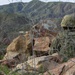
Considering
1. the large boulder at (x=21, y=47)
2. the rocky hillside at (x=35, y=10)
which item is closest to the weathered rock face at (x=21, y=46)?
the large boulder at (x=21, y=47)

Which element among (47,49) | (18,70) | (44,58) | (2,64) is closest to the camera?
(18,70)

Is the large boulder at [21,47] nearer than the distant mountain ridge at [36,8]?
No

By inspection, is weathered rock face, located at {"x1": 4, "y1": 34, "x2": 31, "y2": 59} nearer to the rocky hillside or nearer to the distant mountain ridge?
the rocky hillside

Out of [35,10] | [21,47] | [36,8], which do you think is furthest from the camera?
[21,47]

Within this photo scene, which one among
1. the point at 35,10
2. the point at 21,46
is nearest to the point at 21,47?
the point at 21,46

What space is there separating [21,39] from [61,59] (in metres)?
4.74

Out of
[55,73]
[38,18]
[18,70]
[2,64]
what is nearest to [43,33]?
[2,64]

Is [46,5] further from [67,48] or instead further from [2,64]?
[2,64]

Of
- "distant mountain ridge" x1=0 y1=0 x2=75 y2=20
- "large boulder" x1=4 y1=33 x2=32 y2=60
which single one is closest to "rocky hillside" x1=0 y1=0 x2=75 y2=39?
"distant mountain ridge" x1=0 y1=0 x2=75 y2=20

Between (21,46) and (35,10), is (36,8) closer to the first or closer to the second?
(35,10)

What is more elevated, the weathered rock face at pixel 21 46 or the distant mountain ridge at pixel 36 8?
the distant mountain ridge at pixel 36 8

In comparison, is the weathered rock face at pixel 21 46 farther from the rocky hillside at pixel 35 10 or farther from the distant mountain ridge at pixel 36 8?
the distant mountain ridge at pixel 36 8

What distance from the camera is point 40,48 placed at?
1138cm

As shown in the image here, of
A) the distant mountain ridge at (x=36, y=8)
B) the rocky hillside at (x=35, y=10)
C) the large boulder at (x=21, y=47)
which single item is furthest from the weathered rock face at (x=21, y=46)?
the distant mountain ridge at (x=36, y=8)
